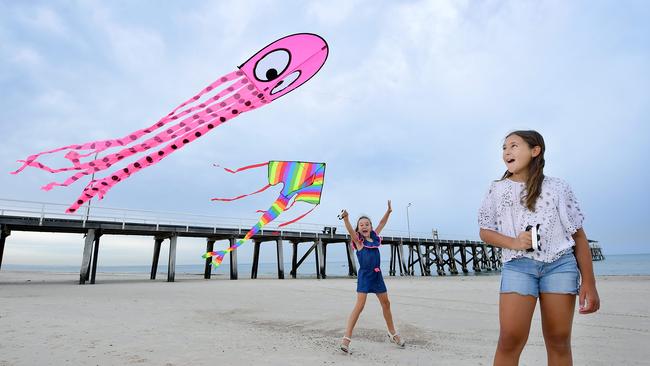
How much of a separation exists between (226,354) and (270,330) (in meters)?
1.64

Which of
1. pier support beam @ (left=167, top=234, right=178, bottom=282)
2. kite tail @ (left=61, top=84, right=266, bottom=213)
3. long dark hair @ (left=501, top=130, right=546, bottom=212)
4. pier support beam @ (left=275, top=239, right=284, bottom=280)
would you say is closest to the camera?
long dark hair @ (left=501, top=130, right=546, bottom=212)

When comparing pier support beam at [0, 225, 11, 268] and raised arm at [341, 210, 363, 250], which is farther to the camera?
pier support beam at [0, 225, 11, 268]

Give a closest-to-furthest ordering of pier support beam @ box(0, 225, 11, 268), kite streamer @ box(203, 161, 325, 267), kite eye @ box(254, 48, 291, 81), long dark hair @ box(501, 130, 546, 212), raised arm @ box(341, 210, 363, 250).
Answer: long dark hair @ box(501, 130, 546, 212)
raised arm @ box(341, 210, 363, 250)
kite eye @ box(254, 48, 291, 81)
kite streamer @ box(203, 161, 325, 267)
pier support beam @ box(0, 225, 11, 268)

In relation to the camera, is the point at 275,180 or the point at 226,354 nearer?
the point at 226,354

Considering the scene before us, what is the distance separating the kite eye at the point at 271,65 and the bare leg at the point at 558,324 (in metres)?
6.65

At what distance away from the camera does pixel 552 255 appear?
1.95 meters

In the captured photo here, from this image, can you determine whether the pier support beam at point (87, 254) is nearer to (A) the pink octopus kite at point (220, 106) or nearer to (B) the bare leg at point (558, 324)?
(A) the pink octopus kite at point (220, 106)

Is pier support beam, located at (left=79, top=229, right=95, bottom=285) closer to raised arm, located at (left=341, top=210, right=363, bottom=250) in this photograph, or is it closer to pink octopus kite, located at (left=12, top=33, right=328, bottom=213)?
pink octopus kite, located at (left=12, top=33, right=328, bottom=213)

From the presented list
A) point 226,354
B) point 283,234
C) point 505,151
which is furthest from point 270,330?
point 283,234

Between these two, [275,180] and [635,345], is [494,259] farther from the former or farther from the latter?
[635,345]

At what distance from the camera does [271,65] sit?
750 cm

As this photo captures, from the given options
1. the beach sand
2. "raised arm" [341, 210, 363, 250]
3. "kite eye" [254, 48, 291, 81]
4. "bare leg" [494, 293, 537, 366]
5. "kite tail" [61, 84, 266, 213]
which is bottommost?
the beach sand

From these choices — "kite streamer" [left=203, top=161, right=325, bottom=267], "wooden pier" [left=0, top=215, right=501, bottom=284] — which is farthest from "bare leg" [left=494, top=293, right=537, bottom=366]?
"wooden pier" [left=0, top=215, right=501, bottom=284]

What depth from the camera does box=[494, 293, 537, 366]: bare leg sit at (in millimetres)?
1922
